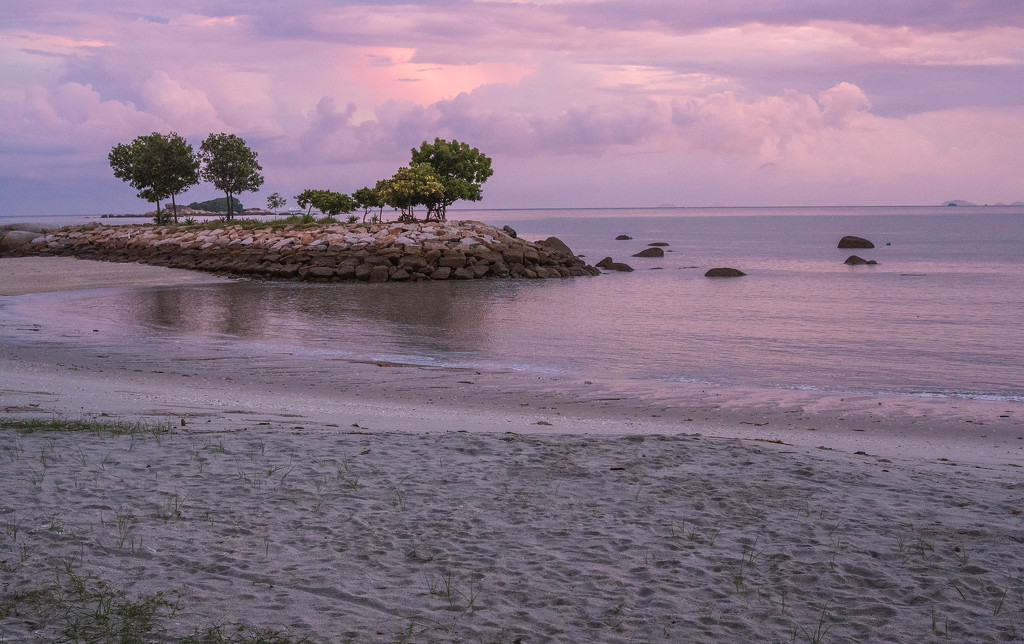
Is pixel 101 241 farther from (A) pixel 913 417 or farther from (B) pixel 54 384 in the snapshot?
(A) pixel 913 417

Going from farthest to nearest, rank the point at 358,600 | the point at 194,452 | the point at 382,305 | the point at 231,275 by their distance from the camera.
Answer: the point at 231,275 < the point at 382,305 < the point at 194,452 < the point at 358,600

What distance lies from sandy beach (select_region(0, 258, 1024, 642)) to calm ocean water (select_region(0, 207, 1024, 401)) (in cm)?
593

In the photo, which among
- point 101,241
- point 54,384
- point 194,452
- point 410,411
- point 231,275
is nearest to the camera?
point 194,452

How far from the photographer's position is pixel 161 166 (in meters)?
60.8

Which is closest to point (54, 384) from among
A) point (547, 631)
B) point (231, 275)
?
point (547, 631)

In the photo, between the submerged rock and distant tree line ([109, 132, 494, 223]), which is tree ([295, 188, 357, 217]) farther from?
the submerged rock

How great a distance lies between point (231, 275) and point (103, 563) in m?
39.2

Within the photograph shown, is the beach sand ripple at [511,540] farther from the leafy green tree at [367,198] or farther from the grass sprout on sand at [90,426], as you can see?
the leafy green tree at [367,198]

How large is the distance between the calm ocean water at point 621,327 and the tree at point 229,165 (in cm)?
2497

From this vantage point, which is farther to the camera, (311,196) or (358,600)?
(311,196)

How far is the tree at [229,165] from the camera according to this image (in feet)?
198

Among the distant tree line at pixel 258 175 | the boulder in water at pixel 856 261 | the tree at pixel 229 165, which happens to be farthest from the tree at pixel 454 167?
the boulder in water at pixel 856 261

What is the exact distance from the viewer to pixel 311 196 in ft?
191

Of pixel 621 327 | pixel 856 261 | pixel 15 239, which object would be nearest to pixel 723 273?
pixel 856 261
